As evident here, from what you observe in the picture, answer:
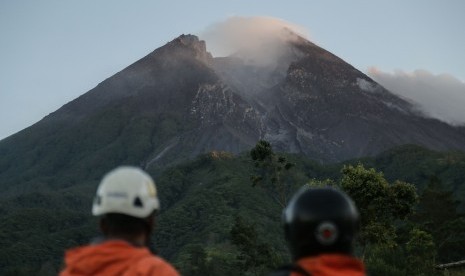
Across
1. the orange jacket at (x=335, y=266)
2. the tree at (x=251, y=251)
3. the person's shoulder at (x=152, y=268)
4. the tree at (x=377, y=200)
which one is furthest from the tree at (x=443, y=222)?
the person's shoulder at (x=152, y=268)

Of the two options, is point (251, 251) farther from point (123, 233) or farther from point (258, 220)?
point (258, 220)

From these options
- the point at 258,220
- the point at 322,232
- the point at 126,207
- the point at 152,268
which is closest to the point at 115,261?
the point at 152,268

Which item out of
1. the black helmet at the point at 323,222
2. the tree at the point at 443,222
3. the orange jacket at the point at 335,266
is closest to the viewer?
the orange jacket at the point at 335,266

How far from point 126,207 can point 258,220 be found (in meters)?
143

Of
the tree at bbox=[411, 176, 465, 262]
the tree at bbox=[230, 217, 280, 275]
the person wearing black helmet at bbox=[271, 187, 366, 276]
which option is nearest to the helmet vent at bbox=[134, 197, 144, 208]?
the person wearing black helmet at bbox=[271, 187, 366, 276]

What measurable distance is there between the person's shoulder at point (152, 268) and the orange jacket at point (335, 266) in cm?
68

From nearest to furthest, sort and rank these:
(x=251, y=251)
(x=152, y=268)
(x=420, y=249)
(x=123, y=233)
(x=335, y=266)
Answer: (x=335, y=266) → (x=152, y=268) → (x=123, y=233) → (x=420, y=249) → (x=251, y=251)

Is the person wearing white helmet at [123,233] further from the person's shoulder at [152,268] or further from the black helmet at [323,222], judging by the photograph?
the black helmet at [323,222]

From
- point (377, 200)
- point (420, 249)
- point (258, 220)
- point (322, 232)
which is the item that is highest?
point (322, 232)

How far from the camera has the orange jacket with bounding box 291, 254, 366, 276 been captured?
3.18 meters

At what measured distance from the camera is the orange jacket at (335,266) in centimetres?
318

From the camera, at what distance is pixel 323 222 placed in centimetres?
330

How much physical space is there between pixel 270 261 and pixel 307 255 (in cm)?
4929

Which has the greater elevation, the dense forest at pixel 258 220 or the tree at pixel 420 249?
the dense forest at pixel 258 220
